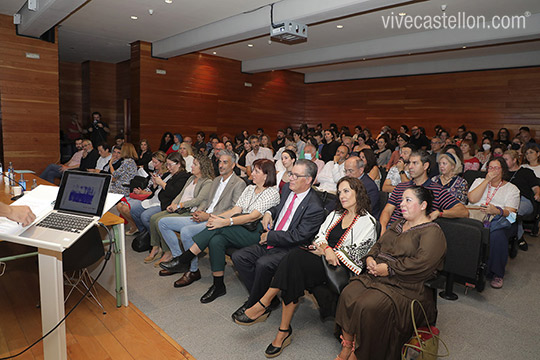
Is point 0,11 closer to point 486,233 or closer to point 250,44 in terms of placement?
point 250,44

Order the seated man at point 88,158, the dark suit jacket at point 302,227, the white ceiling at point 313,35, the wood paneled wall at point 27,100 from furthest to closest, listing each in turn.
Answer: the wood paneled wall at point 27,100, the seated man at point 88,158, the white ceiling at point 313,35, the dark suit jacket at point 302,227

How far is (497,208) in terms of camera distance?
3559 millimetres

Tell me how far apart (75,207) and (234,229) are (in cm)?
142

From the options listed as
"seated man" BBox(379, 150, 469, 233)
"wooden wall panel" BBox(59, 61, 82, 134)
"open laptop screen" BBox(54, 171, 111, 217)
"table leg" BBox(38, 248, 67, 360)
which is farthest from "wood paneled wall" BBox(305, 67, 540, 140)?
"table leg" BBox(38, 248, 67, 360)

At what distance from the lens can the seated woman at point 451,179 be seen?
3.68 m

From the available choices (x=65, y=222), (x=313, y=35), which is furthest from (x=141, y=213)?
(x=313, y=35)

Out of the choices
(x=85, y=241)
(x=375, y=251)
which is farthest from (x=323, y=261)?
(x=85, y=241)

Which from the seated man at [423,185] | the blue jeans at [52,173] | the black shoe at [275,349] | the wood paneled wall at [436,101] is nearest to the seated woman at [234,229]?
the black shoe at [275,349]

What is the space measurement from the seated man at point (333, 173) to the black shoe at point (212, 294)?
8.19 feet

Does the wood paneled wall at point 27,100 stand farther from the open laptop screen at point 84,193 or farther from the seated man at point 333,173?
the open laptop screen at point 84,193

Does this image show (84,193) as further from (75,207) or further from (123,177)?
(123,177)

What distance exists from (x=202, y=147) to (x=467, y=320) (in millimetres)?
7567

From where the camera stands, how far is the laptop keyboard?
2023mm

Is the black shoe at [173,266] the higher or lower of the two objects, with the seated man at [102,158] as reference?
lower
